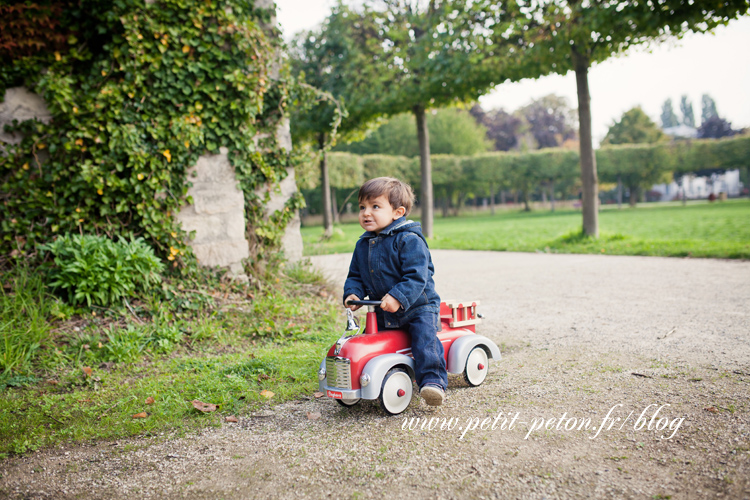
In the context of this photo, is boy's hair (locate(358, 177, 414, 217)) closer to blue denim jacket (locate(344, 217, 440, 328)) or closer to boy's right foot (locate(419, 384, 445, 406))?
blue denim jacket (locate(344, 217, 440, 328))

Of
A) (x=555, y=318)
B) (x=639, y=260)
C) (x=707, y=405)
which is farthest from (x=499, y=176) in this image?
(x=707, y=405)

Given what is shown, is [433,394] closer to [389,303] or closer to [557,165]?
[389,303]

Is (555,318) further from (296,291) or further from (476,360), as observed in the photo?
(296,291)

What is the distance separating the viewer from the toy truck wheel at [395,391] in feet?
9.38

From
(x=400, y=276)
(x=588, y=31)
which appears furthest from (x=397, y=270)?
(x=588, y=31)

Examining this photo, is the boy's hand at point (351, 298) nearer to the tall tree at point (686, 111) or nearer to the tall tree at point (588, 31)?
the tall tree at point (588, 31)

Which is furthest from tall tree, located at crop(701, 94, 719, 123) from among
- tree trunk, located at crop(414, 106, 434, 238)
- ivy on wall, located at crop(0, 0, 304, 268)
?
ivy on wall, located at crop(0, 0, 304, 268)

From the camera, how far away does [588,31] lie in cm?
948

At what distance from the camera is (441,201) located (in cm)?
4478

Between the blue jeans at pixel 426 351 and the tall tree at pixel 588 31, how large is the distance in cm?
851

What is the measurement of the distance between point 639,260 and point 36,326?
891 centimetres

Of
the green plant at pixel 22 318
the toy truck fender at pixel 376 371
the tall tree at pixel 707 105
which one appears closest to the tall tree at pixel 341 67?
the green plant at pixel 22 318

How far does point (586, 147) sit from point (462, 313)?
8826mm

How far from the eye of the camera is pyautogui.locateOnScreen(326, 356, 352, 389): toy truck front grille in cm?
284
